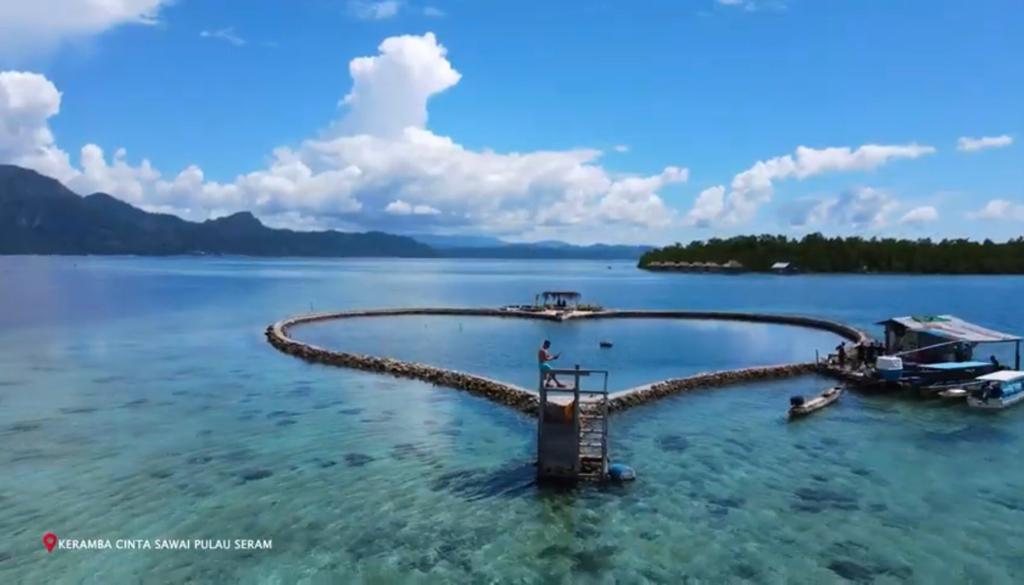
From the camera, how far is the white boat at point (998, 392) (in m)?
28.4

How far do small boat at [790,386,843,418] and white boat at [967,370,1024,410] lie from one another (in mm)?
4885

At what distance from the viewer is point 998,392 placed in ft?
93.9

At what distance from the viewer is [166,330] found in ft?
188

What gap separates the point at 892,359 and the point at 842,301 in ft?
237

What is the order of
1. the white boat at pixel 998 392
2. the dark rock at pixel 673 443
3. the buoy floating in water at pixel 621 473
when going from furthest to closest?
the white boat at pixel 998 392, the dark rock at pixel 673 443, the buoy floating in water at pixel 621 473

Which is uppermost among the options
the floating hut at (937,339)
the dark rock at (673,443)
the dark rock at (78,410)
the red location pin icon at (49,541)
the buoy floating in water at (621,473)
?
the floating hut at (937,339)

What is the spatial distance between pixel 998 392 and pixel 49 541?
3150cm

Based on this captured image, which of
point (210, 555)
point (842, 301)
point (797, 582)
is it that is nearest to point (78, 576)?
point (210, 555)

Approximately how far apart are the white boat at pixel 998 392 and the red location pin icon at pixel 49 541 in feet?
99.7

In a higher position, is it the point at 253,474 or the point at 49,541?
the point at 253,474

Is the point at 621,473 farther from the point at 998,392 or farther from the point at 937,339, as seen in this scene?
the point at 937,339

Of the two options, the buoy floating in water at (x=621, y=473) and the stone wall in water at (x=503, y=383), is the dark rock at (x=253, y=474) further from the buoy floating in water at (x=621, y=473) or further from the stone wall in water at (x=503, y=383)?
the stone wall in water at (x=503, y=383)

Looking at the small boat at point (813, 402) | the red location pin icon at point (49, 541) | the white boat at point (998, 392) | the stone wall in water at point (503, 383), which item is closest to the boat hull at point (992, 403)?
the white boat at point (998, 392)

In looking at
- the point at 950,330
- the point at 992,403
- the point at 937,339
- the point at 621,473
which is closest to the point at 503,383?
the point at 621,473
